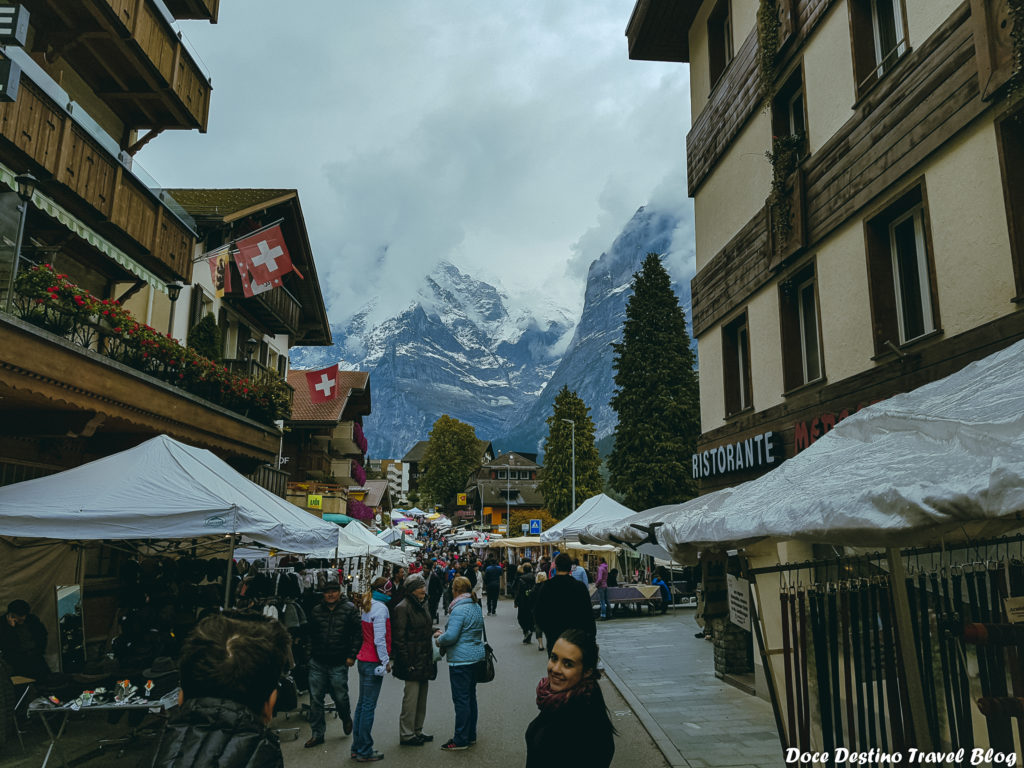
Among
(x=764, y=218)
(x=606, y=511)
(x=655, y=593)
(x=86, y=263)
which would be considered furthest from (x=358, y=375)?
(x=764, y=218)

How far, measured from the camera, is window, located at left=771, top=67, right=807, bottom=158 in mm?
11172

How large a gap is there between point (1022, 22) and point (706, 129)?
8.76 meters

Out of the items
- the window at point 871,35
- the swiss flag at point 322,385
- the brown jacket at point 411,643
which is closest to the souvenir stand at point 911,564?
the brown jacket at point 411,643

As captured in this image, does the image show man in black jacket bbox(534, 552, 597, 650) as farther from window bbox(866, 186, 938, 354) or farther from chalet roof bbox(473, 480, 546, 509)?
chalet roof bbox(473, 480, 546, 509)

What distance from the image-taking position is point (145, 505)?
794 centimetres

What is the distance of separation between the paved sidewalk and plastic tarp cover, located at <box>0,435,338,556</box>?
16.9ft

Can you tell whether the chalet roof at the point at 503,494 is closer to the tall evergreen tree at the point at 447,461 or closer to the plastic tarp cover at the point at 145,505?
the tall evergreen tree at the point at 447,461

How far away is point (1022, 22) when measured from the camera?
6043 mm

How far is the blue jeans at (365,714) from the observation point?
796 centimetres


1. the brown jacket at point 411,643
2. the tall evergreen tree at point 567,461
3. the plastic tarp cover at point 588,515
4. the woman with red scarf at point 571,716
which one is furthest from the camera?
the tall evergreen tree at point 567,461

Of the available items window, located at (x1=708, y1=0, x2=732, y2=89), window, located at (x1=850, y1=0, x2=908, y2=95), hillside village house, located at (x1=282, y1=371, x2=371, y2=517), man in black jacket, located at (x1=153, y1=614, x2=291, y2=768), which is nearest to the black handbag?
man in black jacket, located at (x1=153, y1=614, x2=291, y2=768)

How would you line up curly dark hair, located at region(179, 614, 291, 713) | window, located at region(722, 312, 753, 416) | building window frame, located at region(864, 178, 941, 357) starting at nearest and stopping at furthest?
curly dark hair, located at region(179, 614, 291, 713) → building window frame, located at region(864, 178, 941, 357) → window, located at region(722, 312, 753, 416)

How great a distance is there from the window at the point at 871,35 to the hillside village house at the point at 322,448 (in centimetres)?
2398

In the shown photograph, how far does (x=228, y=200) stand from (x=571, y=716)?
22.8 meters
